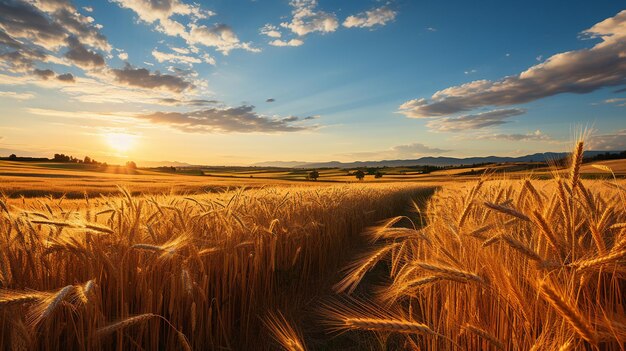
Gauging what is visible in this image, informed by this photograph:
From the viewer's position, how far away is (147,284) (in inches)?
101

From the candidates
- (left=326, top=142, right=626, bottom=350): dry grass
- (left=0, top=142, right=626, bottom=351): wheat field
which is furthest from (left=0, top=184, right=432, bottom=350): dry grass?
(left=326, top=142, right=626, bottom=350): dry grass

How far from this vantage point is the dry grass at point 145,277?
6.43ft

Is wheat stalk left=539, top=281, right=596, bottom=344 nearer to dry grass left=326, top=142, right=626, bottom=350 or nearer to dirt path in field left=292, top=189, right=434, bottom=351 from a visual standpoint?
dry grass left=326, top=142, right=626, bottom=350

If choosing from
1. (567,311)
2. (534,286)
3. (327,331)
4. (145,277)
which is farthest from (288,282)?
(567,311)

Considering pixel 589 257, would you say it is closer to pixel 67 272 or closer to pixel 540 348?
pixel 540 348

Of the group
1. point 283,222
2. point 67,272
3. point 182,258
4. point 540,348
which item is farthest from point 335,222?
point 540,348

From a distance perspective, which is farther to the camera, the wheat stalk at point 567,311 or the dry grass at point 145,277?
the dry grass at point 145,277

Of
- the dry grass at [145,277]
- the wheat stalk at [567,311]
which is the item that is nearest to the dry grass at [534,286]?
the wheat stalk at [567,311]

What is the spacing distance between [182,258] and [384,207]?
10.1 metres

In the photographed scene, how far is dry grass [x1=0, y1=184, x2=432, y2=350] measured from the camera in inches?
77.2

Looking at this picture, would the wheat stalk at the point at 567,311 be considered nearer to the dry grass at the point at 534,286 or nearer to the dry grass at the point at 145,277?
the dry grass at the point at 534,286

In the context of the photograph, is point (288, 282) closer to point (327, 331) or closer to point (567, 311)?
point (327, 331)

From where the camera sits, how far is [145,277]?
2.49m

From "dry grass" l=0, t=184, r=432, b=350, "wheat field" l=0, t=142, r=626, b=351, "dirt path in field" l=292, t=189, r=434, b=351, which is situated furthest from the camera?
"dirt path in field" l=292, t=189, r=434, b=351
